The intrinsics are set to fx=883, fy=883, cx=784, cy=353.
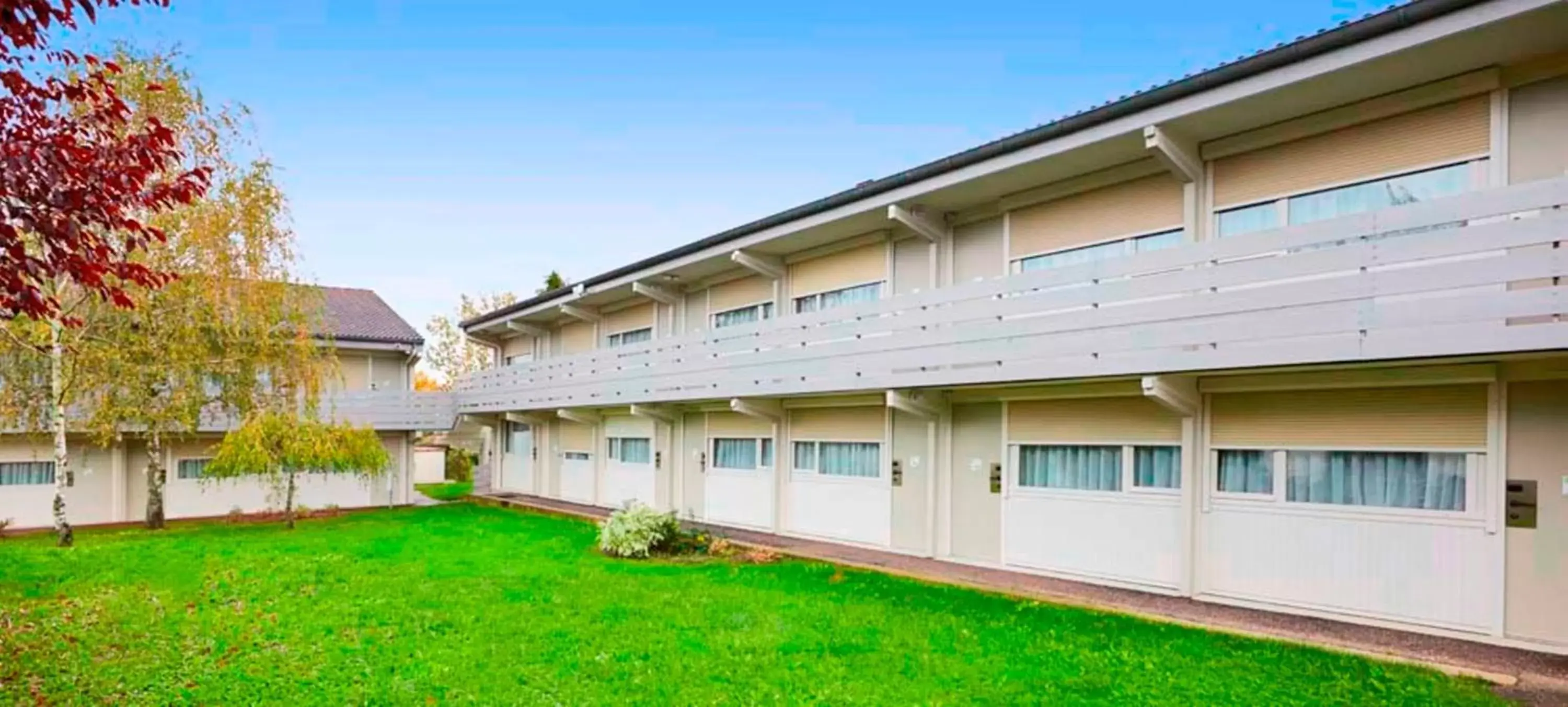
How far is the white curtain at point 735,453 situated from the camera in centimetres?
1808

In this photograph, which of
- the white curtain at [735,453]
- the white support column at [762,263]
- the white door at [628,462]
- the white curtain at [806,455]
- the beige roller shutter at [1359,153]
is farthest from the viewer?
the white door at [628,462]

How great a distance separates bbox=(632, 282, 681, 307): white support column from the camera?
65.0 ft

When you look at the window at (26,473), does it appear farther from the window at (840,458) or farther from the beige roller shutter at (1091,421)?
the beige roller shutter at (1091,421)

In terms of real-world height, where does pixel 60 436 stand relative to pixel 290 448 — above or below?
above

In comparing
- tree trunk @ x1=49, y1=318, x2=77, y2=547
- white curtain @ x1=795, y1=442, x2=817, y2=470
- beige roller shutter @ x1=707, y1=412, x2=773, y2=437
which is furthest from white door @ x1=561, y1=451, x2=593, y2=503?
tree trunk @ x1=49, y1=318, x2=77, y2=547

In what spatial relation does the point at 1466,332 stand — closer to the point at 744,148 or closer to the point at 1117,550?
the point at 1117,550

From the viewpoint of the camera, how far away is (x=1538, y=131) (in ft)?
25.4

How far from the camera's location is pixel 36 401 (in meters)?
19.6

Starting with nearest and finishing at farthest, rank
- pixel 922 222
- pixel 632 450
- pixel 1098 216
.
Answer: pixel 1098 216 → pixel 922 222 → pixel 632 450

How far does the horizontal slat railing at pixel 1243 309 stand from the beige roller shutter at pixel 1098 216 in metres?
1.26

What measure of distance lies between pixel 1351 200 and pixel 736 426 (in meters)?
12.1

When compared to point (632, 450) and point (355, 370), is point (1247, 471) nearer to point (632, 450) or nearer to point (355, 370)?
point (632, 450)

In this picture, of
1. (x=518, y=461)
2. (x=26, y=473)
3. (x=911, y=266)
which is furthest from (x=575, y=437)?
(x=911, y=266)

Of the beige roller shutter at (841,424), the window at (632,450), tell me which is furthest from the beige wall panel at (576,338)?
the beige roller shutter at (841,424)
